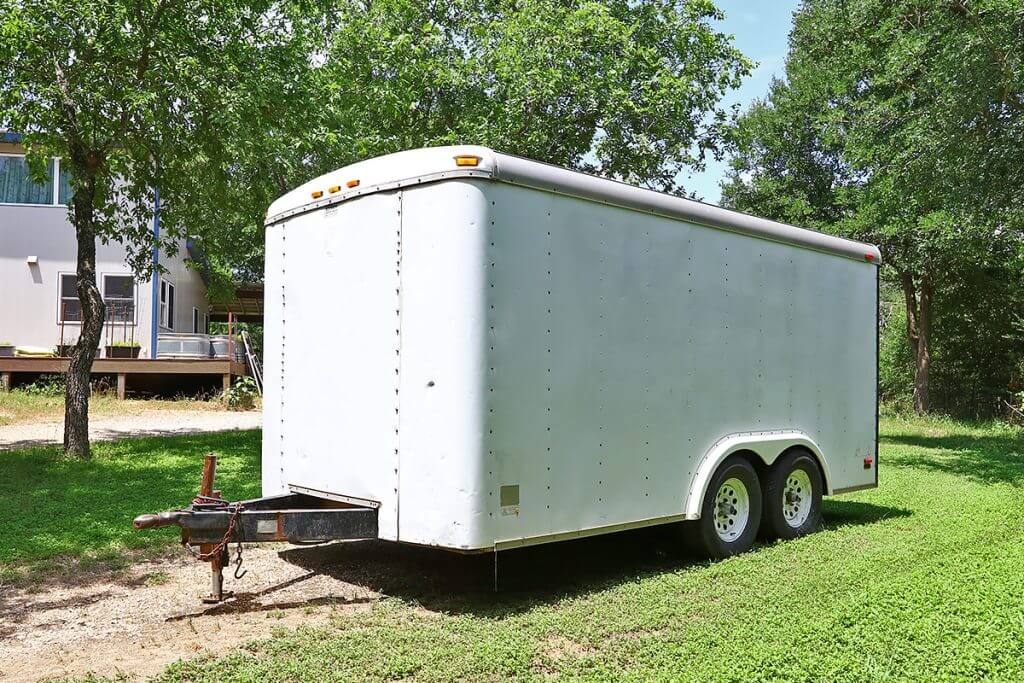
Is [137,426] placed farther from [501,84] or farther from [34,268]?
[501,84]

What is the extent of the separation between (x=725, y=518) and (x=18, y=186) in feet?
67.4

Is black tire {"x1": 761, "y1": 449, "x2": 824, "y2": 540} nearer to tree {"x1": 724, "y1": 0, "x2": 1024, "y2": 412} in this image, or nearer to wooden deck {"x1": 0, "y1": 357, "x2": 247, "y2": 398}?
tree {"x1": 724, "y1": 0, "x2": 1024, "y2": 412}

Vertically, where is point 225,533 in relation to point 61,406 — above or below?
above

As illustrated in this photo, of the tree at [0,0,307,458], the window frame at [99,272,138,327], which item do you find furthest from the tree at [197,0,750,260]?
the window frame at [99,272,138,327]

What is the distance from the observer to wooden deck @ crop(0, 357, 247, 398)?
2052cm

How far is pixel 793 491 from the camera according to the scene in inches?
315

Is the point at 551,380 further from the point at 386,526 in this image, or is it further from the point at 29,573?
the point at 29,573

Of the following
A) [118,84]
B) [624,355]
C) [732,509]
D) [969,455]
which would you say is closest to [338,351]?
[624,355]

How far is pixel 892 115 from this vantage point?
1661 centimetres

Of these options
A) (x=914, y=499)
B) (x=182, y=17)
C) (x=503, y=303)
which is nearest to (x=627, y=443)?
(x=503, y=303)

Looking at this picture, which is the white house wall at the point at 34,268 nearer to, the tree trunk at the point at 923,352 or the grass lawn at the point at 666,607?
the grass lawn at the point at 666,607

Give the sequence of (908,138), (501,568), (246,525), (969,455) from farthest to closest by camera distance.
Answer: (969,455)
(908,138)
(501,568)
(246,525)

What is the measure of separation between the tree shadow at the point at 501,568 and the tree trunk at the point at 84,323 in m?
6.50

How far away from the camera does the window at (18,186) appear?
21.5 m
